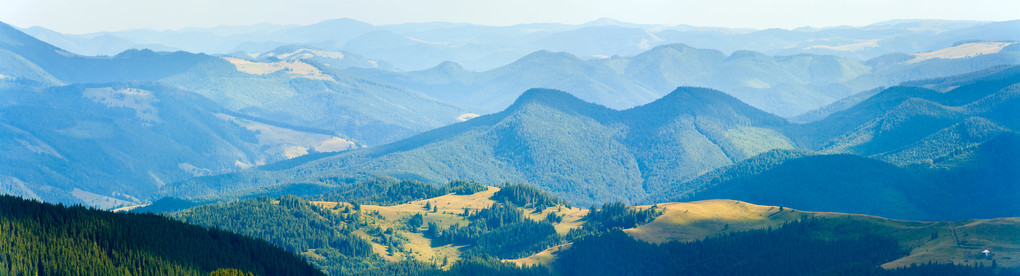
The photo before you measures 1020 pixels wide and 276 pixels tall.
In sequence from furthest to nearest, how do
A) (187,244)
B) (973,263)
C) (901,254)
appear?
(901,254) < (973,263) < (187,244)

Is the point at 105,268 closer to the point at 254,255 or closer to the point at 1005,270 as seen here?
the point at 254,255

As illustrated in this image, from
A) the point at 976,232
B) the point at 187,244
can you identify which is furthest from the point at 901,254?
the point at 187,244

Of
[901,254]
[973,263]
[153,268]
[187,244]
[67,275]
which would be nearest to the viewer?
[67,275]

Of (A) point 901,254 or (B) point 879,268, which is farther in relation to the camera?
(A) point 901,254

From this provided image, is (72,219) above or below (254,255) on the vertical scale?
above

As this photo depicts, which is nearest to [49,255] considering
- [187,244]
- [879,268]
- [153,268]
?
[153,268]

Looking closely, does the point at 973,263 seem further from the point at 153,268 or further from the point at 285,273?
the point at 153,268
